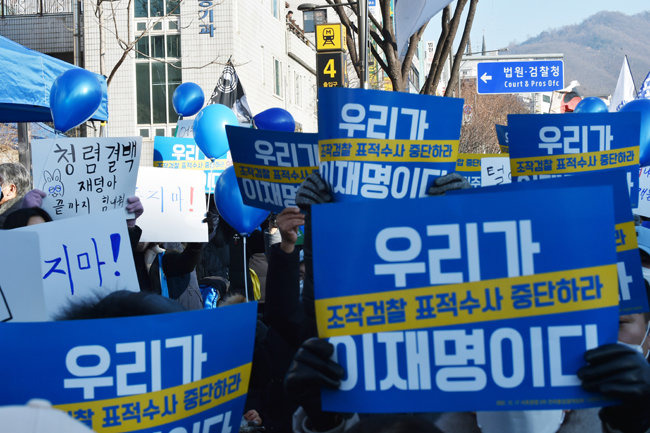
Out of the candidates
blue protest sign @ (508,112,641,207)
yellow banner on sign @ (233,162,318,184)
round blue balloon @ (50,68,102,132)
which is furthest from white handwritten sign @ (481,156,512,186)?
round blue balloon @ (50,68,102,132)

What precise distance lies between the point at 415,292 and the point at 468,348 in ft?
0.56

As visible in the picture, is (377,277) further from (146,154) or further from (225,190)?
(146,154)

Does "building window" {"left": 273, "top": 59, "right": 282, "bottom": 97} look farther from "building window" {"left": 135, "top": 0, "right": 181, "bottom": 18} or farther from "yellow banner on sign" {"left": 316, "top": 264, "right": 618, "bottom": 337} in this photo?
"yellow banner on sign" {"left": 316, "top": 264, "right": 618, "bottom": 337}

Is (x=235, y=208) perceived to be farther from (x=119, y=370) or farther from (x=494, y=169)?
(x=119, y=370)

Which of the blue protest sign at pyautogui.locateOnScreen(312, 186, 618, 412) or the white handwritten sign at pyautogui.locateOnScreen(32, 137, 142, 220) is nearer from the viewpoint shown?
the blue protest sign at pyautogui.locateOnScreen(312, 186, 618, 412)

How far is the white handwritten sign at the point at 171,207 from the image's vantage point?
5.49m

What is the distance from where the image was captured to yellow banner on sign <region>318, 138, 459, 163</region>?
3227 mm

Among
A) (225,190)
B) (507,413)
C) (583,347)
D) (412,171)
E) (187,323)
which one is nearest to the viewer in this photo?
(583,347)

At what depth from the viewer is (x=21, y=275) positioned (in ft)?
7.65

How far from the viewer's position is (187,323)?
2.07 m

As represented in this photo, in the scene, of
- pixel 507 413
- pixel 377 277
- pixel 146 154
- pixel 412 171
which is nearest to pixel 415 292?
pixel 377 277

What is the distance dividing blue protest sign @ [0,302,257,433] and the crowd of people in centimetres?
20

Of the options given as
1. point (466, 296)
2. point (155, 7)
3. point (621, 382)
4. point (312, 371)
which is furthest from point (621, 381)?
point (155, 7)

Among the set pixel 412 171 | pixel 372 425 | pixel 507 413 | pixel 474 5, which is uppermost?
pixel 474 5
